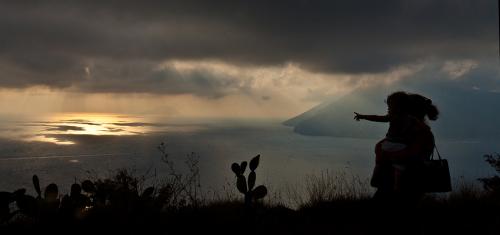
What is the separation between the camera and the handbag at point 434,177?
14.3 ft

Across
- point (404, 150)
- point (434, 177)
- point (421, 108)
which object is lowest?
point (434, 177)

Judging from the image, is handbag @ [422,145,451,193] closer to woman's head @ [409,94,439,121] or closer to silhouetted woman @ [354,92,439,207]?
silhouetted woman @ [354,92,439,207]

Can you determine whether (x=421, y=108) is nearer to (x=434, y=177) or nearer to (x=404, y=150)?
(x=404, y=150)

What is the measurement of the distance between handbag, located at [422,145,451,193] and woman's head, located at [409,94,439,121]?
56 centimetres

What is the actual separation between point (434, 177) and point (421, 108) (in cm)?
86

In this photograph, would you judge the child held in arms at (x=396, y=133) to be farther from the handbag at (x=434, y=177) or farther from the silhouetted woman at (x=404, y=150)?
the handbag at (x=434, y=177)

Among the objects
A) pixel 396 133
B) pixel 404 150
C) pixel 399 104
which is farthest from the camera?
pixel 399 104

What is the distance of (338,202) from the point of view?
684 cm

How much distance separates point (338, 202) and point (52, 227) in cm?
461

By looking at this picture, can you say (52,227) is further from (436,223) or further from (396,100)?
(436,223)

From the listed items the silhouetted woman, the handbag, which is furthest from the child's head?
the handbag

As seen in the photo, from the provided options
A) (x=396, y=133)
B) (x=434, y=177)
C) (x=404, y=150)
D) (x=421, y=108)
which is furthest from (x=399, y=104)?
(x=434, y=177)

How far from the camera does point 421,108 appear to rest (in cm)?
469

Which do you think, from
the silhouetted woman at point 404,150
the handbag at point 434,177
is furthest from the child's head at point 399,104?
the handbag at point 434,177
